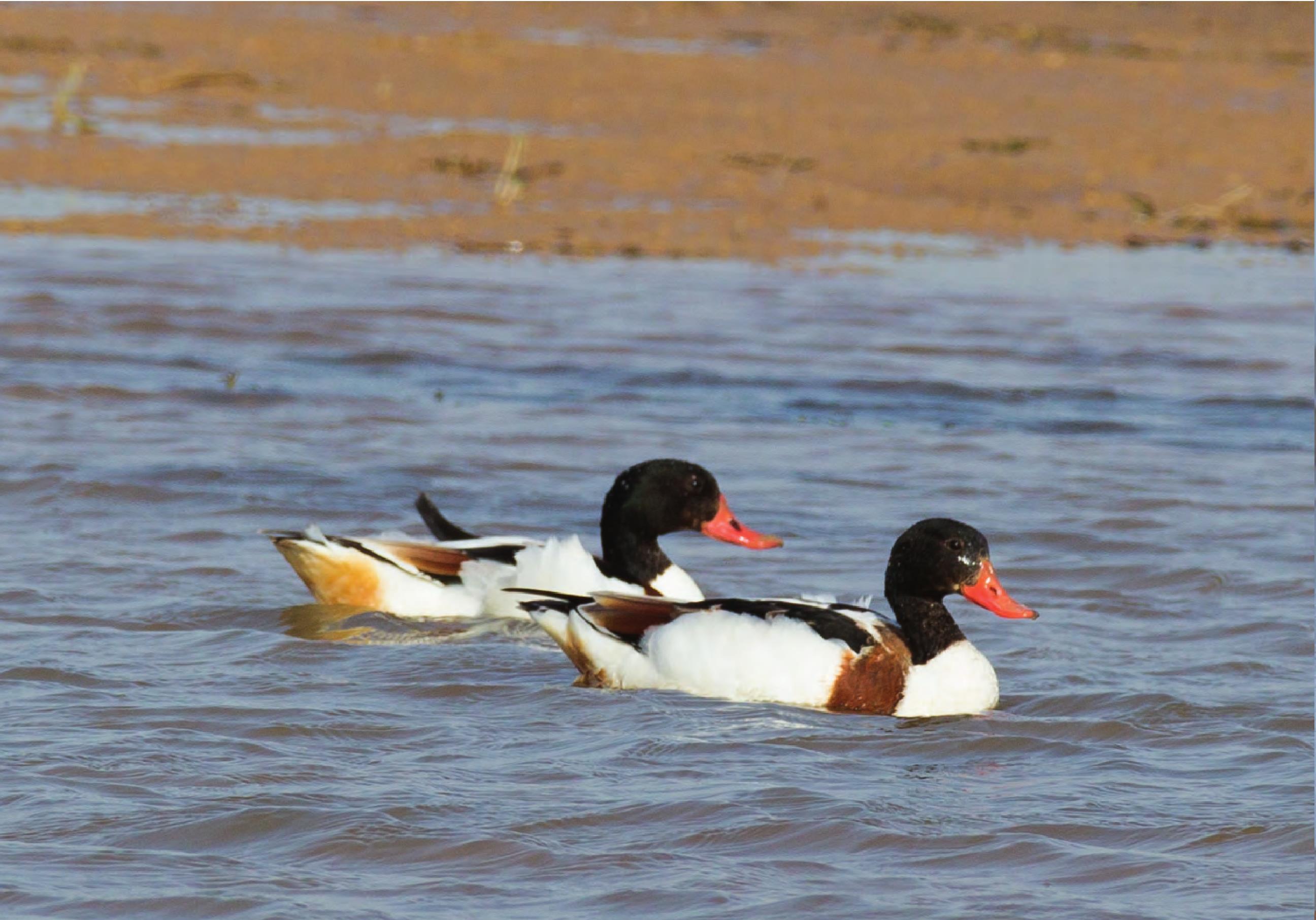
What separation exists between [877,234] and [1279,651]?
10443mm

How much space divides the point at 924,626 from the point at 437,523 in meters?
2.23

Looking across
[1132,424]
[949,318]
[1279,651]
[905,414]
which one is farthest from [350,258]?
[1279,651]

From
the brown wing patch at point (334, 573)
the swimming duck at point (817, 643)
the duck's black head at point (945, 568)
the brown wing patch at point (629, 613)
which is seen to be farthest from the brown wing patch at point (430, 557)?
the duck's black head at point (945, 568)

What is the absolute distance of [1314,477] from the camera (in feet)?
35.5

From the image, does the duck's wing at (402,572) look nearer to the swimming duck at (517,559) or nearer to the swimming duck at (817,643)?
the swimming duck at (517,559)

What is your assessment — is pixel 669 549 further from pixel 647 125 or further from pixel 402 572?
pixel 647 125

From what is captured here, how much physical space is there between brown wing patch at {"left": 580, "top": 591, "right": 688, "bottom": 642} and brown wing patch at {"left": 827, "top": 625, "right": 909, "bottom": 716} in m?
0.60

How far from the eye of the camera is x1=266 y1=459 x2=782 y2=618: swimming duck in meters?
8.16

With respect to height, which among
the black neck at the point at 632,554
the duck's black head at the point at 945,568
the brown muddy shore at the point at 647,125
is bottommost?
the black neck at the point at 632,554

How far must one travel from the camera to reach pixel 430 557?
8.32 m

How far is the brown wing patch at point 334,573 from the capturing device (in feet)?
26.8

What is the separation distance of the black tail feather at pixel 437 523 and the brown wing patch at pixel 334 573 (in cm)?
46

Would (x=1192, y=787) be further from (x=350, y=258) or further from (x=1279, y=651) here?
(x=350, y=258)

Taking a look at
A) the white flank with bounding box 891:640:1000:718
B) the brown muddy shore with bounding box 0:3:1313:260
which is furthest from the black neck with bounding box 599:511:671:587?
the brown muddy shore with bounding box 0:3:1313:260
